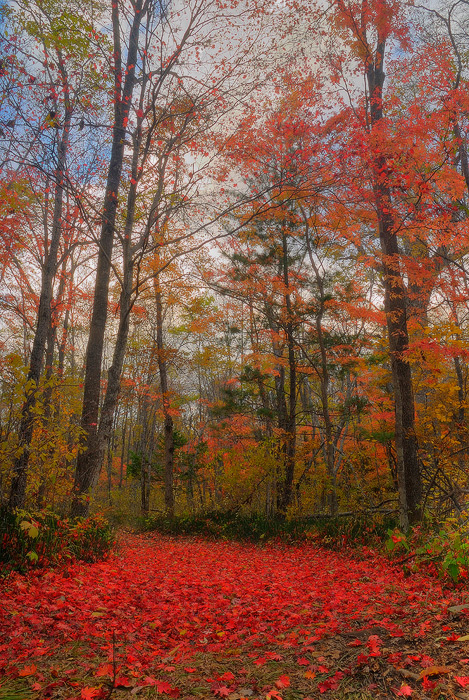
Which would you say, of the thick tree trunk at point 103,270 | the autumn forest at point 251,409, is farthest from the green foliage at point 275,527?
the thick tree trunk at point 103,270

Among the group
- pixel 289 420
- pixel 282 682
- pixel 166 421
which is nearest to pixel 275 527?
pixel 289 420

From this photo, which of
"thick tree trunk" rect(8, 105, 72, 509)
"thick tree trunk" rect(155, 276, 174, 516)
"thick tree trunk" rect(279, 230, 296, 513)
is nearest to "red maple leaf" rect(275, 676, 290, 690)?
"thick tree trunk" rect(8, 105, 72, 509)

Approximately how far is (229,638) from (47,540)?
296 cm

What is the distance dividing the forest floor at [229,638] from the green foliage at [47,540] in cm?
23

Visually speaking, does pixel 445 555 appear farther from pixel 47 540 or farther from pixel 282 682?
pixel 47 540

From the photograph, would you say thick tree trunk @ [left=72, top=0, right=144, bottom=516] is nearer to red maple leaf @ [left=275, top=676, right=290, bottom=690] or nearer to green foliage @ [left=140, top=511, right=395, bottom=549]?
red maple leaf @ [left=275, top=676, right=290, bottom=690]

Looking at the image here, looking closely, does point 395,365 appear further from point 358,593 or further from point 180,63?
point 180,63

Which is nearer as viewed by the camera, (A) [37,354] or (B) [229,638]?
(B) [229,638]

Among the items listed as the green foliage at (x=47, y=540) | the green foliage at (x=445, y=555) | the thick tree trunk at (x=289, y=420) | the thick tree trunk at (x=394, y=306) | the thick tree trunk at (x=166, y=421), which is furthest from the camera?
the thick tree trunk at (x=166, y=421)

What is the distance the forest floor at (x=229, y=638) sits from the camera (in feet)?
6.91

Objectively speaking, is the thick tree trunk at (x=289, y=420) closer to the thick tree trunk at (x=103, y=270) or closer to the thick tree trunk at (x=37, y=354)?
the thick tree trunk at (x=103, y=270)

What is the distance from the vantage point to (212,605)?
159 inches

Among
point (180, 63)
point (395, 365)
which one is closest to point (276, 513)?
point (395, 365)

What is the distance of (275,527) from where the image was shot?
952 centimetres
